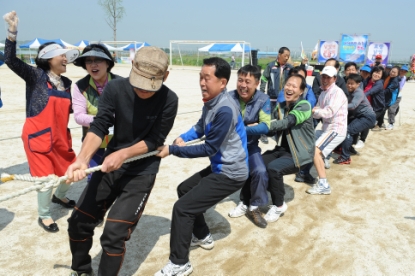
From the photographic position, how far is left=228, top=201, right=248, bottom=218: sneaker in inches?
162

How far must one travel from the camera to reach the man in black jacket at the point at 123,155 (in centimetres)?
240

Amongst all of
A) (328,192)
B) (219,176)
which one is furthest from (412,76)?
(219,176)

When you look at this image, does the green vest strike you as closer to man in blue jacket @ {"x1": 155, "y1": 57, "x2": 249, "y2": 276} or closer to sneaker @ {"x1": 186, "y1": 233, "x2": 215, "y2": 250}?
man in blue jacket @ {"x1": 155, "y1": 57, "x2": 249, "y2": 276}

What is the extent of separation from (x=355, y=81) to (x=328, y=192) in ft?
7.80

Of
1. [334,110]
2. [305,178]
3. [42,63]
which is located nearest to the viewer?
[42,63]

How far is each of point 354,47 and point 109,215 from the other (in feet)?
89.1

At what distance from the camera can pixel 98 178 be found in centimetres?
269

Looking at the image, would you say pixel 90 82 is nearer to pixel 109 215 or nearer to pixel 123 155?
pixel 123 155

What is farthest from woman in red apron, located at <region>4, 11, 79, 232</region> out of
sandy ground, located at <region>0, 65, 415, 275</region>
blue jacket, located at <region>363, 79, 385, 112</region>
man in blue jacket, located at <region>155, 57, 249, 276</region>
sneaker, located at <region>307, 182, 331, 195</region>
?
blue jacket, located at <region>363, 79, 385, 112</region>

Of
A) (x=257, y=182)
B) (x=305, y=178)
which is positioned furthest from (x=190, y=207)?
(x=305, y=178)

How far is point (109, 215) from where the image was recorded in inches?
97.6

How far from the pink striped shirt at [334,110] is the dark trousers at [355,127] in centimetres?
99

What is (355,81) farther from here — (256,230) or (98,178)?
(98,178)

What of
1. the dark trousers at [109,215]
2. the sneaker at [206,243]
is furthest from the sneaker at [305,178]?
the dark trousers at [109,215]
